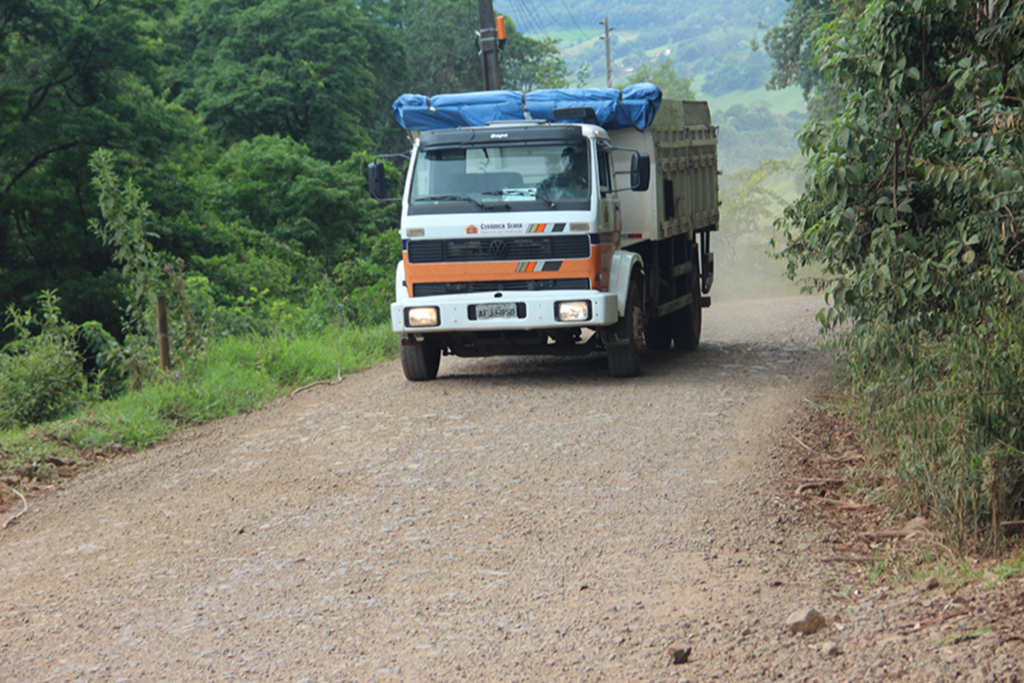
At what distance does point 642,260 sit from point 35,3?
13.7 metres

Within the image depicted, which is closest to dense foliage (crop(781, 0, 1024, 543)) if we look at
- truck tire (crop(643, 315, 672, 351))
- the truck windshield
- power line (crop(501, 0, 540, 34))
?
the truck windshield

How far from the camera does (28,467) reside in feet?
25.7

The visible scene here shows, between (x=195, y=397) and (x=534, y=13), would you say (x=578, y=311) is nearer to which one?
(x=195, y=397)

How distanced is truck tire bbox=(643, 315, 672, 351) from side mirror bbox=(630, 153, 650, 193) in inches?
119

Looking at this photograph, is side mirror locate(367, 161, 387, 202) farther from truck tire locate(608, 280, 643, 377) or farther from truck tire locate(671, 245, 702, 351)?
truck tire locate(671, 245, 702, 351)

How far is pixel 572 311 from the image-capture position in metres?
10.0

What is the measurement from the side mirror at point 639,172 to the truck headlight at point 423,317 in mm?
2298

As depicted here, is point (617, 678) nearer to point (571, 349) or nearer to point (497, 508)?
point (497, 508)

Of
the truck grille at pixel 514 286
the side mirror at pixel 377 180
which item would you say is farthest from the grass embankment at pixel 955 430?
the side mirror at pixel 377 180

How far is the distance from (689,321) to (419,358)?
4.10 metres

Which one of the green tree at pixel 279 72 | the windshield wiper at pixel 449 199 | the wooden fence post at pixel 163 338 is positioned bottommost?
the wooden fence post at pixel 163 338

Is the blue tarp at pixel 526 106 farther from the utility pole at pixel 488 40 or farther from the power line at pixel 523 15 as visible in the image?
A: the power line at pixel 523 15

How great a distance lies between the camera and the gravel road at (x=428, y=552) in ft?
14.1

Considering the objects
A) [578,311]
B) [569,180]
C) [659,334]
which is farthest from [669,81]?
[578,311]
